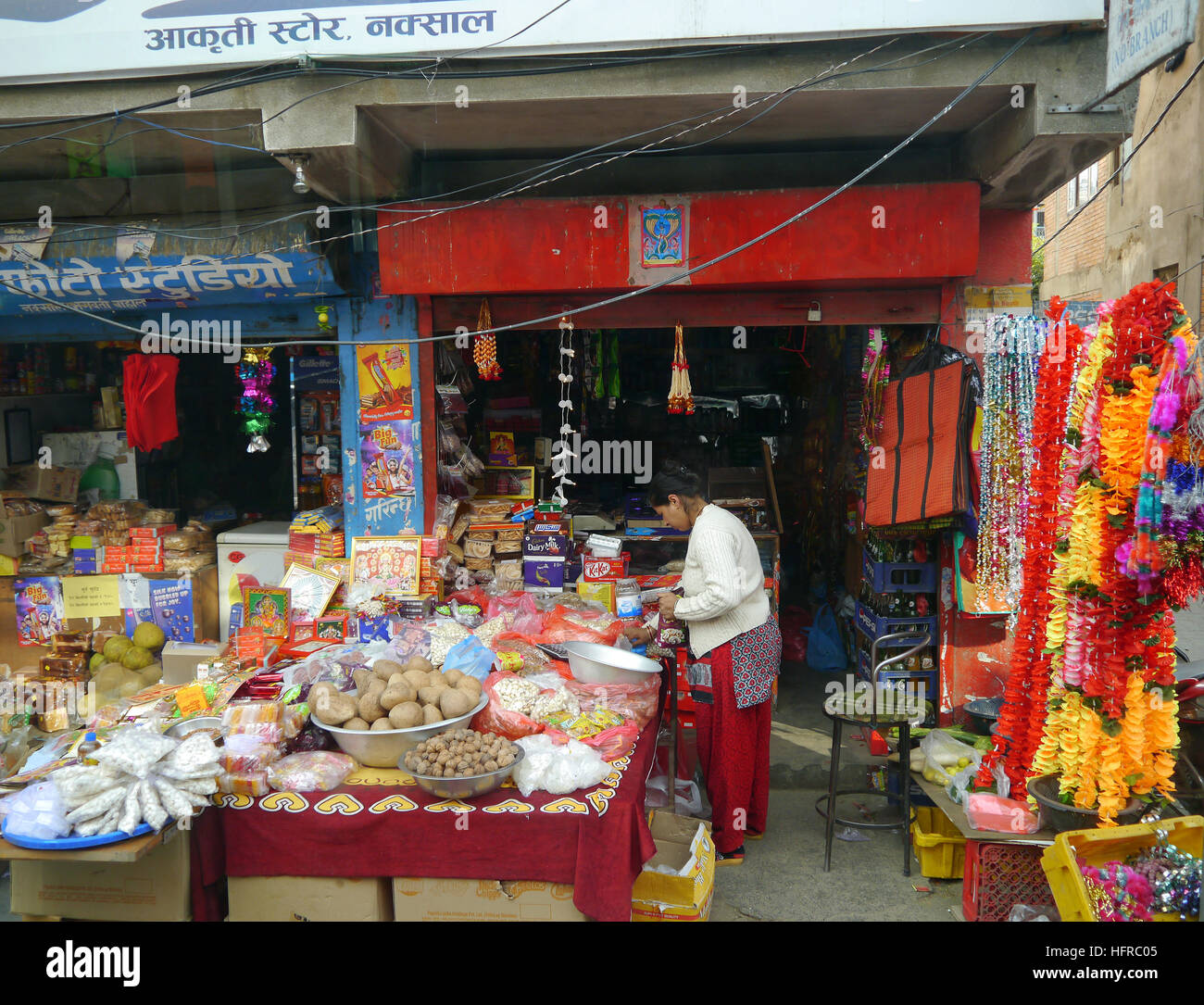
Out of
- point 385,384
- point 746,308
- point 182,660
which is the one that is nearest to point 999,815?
point 746,308

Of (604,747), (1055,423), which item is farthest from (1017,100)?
Result: (604,747)

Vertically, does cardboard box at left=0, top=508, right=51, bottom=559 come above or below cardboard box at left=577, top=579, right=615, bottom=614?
above

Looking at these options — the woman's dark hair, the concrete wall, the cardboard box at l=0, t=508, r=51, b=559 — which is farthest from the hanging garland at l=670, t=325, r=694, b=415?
the concrete wall

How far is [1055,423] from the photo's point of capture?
14.5 feet

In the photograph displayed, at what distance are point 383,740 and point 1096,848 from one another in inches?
117

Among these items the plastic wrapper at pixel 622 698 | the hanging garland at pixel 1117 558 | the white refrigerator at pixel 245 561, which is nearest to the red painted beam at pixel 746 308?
the hanging garland at pixel 1117 558

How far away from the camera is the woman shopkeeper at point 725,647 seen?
15.9 feet

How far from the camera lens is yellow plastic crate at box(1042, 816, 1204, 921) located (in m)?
3.60

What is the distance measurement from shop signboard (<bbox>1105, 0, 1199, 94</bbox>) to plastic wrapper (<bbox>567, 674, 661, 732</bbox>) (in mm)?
3870

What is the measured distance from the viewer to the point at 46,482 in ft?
25.0

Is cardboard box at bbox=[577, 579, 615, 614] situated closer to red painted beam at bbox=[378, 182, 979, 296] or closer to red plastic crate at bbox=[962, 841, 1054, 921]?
red painted beam at bbox=[378, 182, 979, 296]

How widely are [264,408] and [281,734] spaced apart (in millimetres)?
3631

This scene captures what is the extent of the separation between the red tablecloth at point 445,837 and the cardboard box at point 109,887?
114mm

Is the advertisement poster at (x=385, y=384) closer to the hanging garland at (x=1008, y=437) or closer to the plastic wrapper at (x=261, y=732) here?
the plastic wrapper at (x=261, y=732)
